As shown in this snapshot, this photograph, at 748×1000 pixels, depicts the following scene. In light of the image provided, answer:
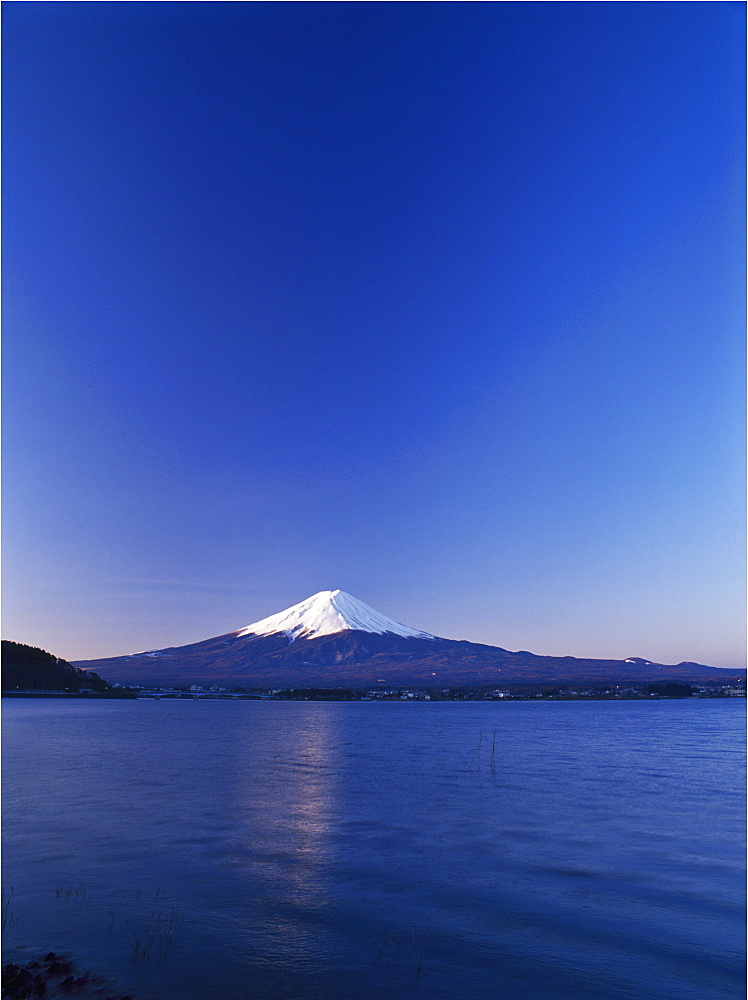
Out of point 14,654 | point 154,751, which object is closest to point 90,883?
point 154,751

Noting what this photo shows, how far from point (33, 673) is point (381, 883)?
7536 inches

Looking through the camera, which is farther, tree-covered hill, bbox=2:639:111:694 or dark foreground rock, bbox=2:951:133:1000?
tree-covered hill, bbox=2:639:111:694

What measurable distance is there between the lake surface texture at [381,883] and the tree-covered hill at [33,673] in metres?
155

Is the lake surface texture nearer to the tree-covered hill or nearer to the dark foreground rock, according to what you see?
the dark foreground rock

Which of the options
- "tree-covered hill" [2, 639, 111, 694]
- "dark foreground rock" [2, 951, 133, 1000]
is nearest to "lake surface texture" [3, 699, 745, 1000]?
"dark foreground rock" [2, 951, 133, 1000]

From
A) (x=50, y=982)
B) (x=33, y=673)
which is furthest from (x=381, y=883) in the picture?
(x=33, y=673)

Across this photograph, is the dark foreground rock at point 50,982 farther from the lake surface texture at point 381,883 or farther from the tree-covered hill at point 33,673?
the tree-covered hill at point 33,673

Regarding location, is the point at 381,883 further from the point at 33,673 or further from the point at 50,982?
the point at 33,673

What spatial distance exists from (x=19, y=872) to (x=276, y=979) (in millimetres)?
11054

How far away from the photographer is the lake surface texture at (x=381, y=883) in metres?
12.9

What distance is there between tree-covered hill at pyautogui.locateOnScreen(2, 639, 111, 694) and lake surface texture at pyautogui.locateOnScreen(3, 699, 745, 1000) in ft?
509

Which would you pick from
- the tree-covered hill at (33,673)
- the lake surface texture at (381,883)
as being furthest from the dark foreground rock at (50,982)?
the tree-covered hill at (33,673)

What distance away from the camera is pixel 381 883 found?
60.8ft

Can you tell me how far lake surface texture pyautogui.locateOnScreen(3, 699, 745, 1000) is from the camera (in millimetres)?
12867
